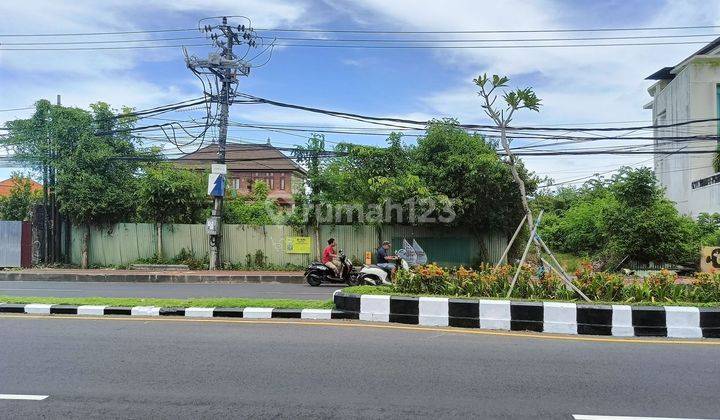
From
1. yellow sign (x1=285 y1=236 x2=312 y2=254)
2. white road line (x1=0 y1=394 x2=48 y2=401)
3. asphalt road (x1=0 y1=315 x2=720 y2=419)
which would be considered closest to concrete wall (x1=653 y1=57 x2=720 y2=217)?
yellow sign (x1=285 y1=236 x2=312 y2=254)

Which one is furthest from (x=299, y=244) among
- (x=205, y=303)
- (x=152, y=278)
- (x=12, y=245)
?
(x=205, y=303)

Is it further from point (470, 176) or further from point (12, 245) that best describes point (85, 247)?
point (470, 176)

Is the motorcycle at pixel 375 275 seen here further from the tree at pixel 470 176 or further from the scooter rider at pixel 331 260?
the tree at pixel 470 176

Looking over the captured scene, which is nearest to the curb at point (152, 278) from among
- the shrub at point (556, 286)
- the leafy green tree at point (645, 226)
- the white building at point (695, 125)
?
the shrub at point (556, 286)

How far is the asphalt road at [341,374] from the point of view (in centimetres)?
440

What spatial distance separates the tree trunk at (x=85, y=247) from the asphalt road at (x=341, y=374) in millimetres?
15487

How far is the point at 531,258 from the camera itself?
22.4 meters

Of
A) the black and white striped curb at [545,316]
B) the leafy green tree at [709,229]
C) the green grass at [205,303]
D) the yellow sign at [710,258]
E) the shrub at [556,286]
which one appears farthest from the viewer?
the leafy green tree at [709,229]

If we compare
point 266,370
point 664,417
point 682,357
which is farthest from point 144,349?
point 682,357

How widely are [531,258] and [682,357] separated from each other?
16625 mm

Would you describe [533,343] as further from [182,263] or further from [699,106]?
[699,106]

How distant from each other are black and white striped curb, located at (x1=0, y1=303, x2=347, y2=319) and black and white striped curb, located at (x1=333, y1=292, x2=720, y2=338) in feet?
2.44

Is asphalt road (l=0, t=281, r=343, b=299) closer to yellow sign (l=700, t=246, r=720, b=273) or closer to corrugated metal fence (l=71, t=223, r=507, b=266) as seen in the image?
corrugated metal fence (l=71, t=223, r=507, b=266)

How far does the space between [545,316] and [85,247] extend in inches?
774
